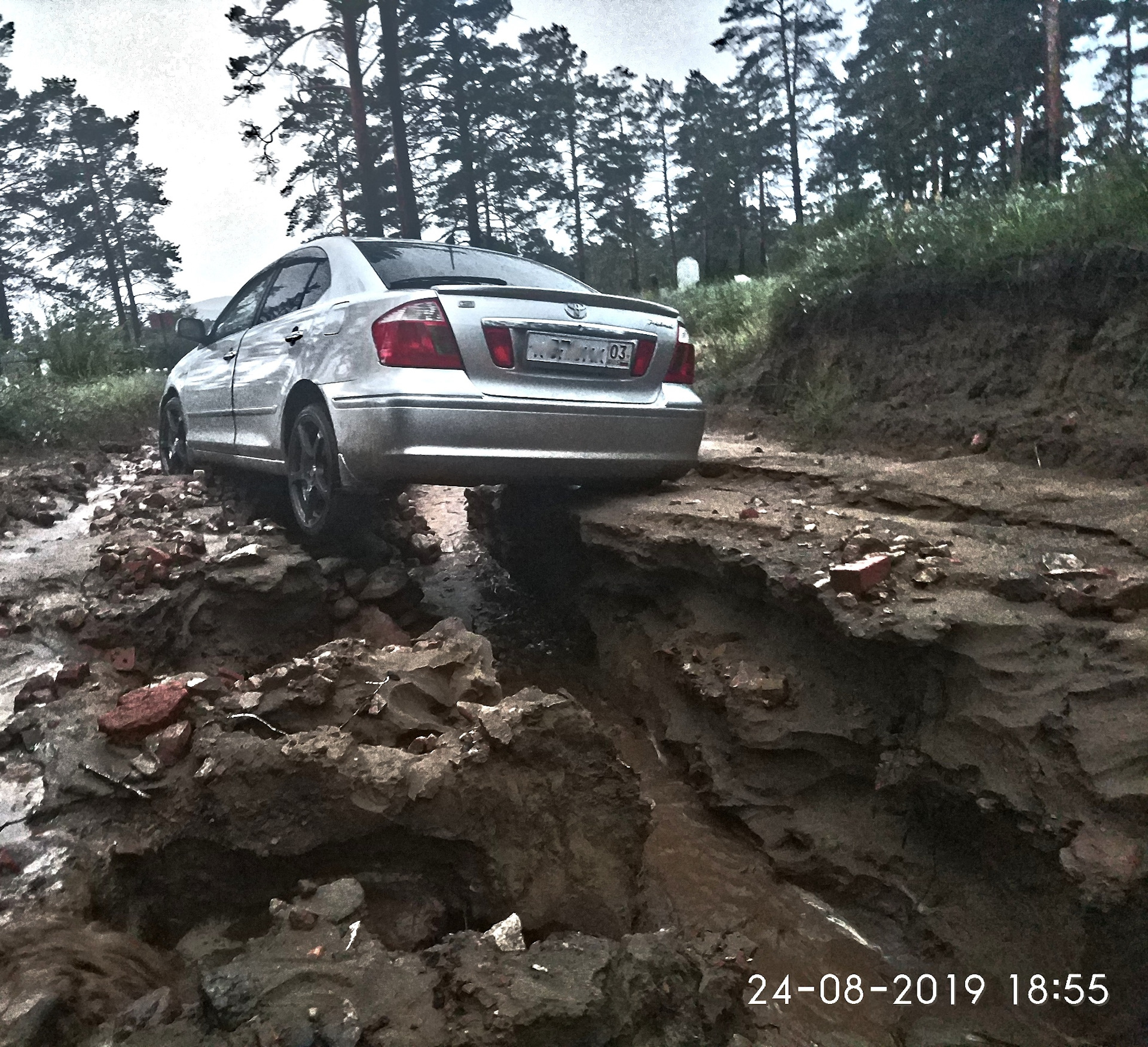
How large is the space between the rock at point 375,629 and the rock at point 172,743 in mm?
1331

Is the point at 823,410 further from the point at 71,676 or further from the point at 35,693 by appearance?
the point at 35,693

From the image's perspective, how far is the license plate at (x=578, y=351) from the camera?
3852 mm

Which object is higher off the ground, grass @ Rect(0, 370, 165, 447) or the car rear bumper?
grass @ Rect(0, 370, 165, 447)

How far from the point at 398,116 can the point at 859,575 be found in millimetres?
14906

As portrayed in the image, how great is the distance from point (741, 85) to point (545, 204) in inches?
236

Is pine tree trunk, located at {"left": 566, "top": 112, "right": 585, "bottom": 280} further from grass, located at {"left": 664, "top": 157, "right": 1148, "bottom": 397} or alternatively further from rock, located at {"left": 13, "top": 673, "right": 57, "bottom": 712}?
rock, located at {"left": 13, "top": 673, "right": 57, "bottom": 712}

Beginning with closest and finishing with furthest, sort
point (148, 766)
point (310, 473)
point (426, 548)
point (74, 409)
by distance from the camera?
point (148, 766) < point (310, 473) < point (426, 548) < point (74, 409)

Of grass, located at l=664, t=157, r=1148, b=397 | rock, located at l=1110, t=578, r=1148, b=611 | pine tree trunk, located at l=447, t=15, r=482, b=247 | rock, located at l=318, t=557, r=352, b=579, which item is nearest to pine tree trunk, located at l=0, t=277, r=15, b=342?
pine tree trunk, located at l=447, t=15, r=482, b=247

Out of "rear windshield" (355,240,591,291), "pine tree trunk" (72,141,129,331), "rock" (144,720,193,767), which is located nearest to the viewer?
"rock" (144,720,193,767)

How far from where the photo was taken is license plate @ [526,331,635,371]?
385 cm

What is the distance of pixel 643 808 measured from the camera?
265 cm

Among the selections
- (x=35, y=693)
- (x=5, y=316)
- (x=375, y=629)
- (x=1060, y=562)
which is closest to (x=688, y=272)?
(x=5, y=316)

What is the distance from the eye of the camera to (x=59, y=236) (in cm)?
2069

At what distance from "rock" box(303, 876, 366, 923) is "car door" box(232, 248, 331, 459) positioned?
299cm
